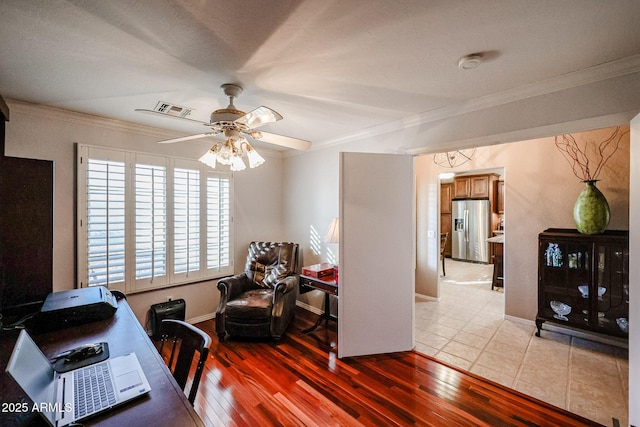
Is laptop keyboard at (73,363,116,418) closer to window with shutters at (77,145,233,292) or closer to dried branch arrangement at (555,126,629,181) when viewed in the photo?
window with shutters at (77,145,233,292)

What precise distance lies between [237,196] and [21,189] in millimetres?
2215

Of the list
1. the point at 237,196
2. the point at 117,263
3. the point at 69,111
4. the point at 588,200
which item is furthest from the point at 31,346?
the point at 588,200

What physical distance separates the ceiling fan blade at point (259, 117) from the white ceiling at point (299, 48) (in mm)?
353

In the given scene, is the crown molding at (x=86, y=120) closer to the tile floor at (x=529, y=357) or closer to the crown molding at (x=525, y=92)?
the crown molding at (x=525, y=92)

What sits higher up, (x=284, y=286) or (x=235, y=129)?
Answer: (x=235, y=129)

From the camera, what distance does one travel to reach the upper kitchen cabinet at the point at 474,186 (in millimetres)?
6848

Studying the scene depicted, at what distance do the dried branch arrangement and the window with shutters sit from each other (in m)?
4.29

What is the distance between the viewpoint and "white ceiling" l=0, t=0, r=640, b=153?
1296 millimetres

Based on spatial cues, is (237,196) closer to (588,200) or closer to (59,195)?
(59,195)

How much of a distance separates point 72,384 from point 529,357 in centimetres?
355

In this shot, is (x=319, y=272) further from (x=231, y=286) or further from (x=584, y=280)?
(x=584, y=280)

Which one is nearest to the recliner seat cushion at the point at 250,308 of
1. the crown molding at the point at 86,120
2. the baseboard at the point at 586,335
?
the crown molding at the point at 86,120

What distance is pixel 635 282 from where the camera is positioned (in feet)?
5.46

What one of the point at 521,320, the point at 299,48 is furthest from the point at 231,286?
the point at 521,320
